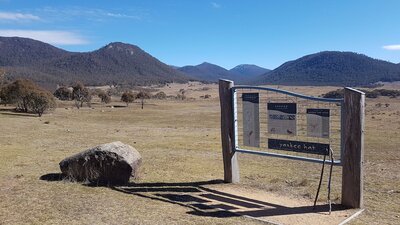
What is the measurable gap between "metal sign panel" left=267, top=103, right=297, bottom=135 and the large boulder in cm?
350

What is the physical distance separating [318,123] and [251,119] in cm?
195

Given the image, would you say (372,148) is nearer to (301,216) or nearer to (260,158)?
(260,158)

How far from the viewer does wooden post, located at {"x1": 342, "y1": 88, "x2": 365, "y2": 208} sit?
8531mm

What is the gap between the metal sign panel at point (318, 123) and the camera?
358 inches

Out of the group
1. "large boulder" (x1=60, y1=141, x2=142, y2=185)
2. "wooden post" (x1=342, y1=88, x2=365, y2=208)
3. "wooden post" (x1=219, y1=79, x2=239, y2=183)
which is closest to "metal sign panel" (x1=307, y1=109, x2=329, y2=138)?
"wooden post" (x1=342, y1=88, x2=365, y2=208)

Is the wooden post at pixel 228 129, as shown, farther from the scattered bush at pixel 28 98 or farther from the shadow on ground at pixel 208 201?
the scattered bush at pixel 28 98

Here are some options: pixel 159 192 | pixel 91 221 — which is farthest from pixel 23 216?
pixel 159 192

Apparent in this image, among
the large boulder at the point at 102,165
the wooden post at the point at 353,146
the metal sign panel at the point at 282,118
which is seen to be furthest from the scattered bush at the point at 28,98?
the wooden post at the point at 353,146

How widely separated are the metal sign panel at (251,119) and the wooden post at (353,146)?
2.38m

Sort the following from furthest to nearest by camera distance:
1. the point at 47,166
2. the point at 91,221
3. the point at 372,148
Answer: the point at 372,148 → the point at 47,166 → the point at 91,221

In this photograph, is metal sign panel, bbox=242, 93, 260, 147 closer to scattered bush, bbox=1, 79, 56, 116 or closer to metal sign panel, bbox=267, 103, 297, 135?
metal sign panel, bbox=267, 103, 297, 135

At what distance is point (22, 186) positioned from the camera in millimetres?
10242

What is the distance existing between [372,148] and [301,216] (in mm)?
14515

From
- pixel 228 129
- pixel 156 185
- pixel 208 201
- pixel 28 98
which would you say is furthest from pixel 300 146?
pixel 28 98
